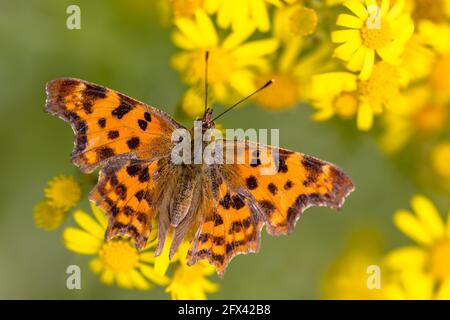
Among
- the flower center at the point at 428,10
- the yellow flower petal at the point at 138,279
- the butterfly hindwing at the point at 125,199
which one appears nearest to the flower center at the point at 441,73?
the flower center at the point at 428,10

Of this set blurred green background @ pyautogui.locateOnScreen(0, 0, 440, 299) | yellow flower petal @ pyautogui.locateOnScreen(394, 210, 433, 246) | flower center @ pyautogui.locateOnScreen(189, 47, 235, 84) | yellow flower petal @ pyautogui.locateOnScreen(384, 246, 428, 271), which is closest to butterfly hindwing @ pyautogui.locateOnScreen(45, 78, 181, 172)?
flower center @ pyautogui.locateOnScreen(189, 47, 235, 84)

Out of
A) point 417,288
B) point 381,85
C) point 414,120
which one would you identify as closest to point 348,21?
point 381,85

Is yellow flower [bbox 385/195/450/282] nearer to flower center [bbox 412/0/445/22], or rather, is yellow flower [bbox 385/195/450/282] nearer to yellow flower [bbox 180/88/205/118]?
flower center [bbox 412/0/445/22]

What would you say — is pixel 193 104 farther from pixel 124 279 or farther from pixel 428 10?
pixel 428 10

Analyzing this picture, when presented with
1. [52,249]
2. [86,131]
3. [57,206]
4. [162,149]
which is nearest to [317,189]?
[162,149]

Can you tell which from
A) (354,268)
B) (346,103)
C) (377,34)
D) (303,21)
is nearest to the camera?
(377,34)

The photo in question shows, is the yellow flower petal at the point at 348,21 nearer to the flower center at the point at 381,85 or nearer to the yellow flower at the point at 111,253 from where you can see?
the flower center at the point at 381,85

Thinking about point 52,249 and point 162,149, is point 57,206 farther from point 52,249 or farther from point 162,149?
point 52,249
